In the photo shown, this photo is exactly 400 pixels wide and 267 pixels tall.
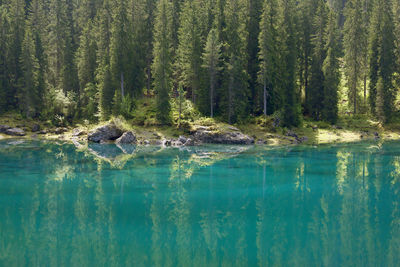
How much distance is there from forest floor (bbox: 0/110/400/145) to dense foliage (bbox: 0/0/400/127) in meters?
2.26

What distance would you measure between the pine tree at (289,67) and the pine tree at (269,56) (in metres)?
1.23

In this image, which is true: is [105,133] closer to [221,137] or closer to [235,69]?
[221,137]

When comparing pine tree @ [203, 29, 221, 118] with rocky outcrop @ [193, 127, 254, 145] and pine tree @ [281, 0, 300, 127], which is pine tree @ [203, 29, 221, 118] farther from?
pine tree @ [281, 0, 300, 127]

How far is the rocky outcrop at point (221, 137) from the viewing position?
51125 millimetres

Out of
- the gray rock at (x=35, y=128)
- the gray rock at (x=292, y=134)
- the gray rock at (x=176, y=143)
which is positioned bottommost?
the gray rock at (x=176, y=143)

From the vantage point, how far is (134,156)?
132 feet

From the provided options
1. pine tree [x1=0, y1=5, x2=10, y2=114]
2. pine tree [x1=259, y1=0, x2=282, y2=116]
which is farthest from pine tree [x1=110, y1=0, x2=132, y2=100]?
pine tree [x1=259, y1=0, x2=282, y2=116]

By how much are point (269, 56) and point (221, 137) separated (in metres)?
15.1

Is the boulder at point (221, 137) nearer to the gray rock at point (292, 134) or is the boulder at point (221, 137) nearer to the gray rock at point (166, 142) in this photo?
the gray rock at point (166, 142)

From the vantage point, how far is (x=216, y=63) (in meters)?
58.2

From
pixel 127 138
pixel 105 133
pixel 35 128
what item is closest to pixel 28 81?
pixel 35 128

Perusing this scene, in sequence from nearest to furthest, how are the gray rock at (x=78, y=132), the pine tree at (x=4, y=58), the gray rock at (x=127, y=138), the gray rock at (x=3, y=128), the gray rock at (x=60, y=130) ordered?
the gray rock at (x=127, y=138) < the gray rock at (x=78, y=132) < the gray rock at (x=3, y=128) < the gray rock at (x=60, y=130) < the pine tree at (x=4, y=58)

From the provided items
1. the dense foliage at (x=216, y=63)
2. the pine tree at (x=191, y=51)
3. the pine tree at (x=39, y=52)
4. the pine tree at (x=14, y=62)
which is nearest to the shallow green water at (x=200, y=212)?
the dense foliage at (x=216, y=63)

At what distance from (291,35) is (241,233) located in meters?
50.1
